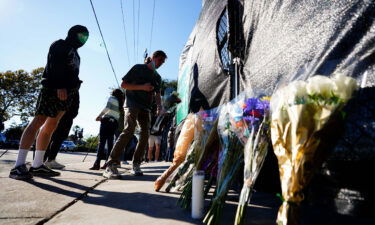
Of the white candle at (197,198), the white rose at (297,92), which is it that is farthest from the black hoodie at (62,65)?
the white rose at (297,92)

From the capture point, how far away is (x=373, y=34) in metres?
1.05

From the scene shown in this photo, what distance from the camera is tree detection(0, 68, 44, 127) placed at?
71.9ft

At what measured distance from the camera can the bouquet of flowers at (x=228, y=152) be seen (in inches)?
47.5

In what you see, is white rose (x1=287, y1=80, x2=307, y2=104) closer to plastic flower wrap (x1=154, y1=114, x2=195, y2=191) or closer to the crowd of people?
plastic flower wrap (x1=154, y1=114, x2=195, y2=191)

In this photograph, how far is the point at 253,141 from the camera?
1127 millimetres

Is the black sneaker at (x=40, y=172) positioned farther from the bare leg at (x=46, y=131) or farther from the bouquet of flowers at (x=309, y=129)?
the bouquet of flowers at (x=309, y=129)

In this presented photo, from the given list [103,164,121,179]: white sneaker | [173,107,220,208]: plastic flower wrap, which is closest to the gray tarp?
[173,107,220,208]: plastic flower wrap

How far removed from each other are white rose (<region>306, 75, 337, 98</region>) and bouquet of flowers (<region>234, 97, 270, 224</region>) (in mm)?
285

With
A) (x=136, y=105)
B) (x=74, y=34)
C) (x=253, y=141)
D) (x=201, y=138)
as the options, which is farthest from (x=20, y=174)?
(x=253, y=141)

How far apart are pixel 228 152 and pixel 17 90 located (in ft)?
89.4

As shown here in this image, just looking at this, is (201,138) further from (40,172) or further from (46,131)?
(40,172)

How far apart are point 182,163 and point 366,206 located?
1.32 meters

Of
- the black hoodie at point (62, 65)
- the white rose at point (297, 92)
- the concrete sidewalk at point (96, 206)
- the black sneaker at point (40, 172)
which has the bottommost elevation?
the concrete sidewalk at point (96, 206)

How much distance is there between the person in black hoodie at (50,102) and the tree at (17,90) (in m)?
24.4
